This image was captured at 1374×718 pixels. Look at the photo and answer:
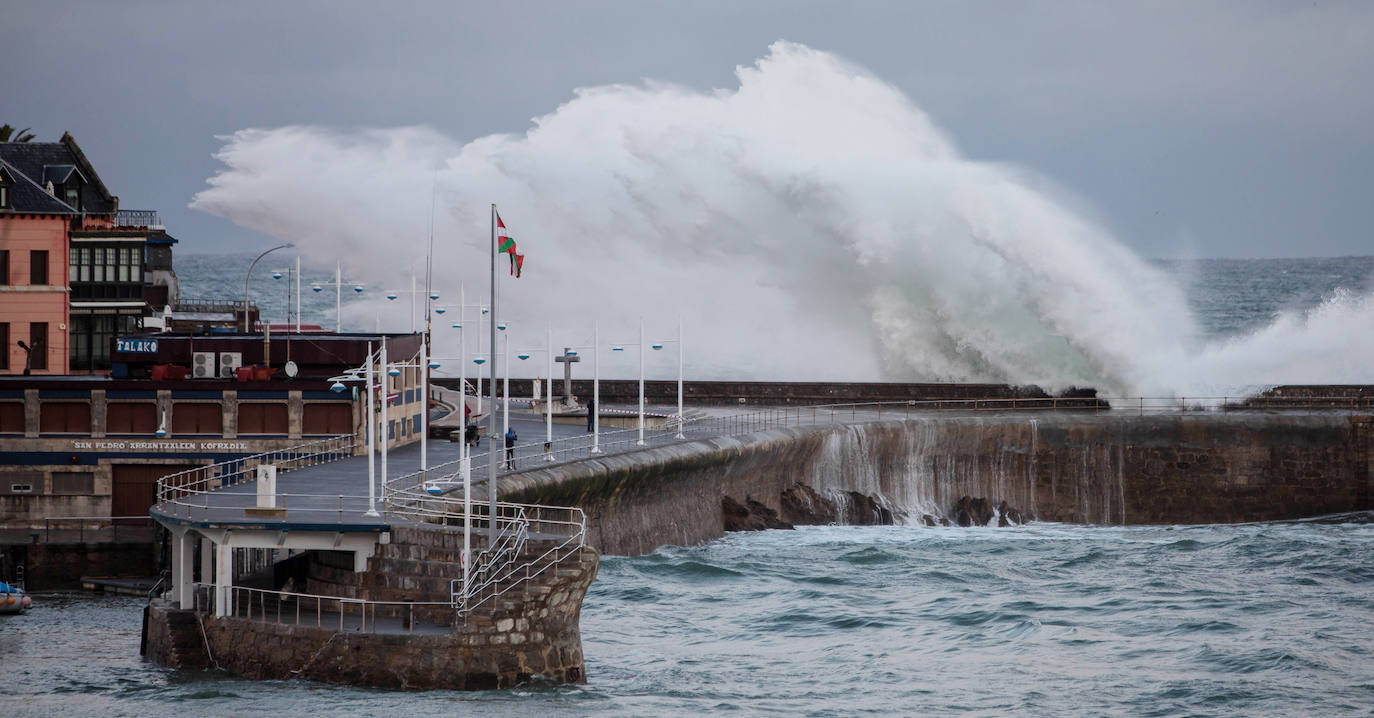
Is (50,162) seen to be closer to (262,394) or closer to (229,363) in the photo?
(229,363)

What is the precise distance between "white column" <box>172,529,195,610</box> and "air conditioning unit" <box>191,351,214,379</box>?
1469 centimetres

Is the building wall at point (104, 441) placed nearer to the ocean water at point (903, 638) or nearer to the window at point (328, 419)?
the window at point (328, 419)

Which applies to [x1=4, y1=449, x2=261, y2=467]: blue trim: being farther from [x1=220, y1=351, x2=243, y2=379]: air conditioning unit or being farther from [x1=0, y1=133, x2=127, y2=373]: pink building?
[x1=0, y1=133, x2=127, y2=373]: pink building

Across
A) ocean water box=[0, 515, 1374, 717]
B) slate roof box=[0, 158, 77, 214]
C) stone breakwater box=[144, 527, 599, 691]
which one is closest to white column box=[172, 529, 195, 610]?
stone breakwater box=[144, 527, 599, 691]

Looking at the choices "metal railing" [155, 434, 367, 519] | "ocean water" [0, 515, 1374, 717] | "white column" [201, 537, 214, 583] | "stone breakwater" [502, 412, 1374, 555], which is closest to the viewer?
"ocean water" [0, 515, 1374, 717]

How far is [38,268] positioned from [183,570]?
92.8 ft

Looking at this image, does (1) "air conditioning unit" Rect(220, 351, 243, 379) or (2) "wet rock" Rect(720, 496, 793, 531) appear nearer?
(1) "air conditioning unit" Rect(220, 351, 243, 379)

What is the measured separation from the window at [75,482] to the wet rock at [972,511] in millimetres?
24444

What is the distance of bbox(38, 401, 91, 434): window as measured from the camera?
45.2m

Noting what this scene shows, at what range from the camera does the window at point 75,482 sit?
147 ft

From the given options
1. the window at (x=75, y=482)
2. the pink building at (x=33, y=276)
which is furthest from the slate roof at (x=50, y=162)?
the window at (x=75, y=482)

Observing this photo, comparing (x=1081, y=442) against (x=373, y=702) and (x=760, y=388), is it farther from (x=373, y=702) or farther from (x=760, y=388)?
(x=373, y=702)

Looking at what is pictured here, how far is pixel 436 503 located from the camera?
3253cm

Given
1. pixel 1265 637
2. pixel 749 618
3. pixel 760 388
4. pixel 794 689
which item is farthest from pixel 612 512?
pixel 760 388
